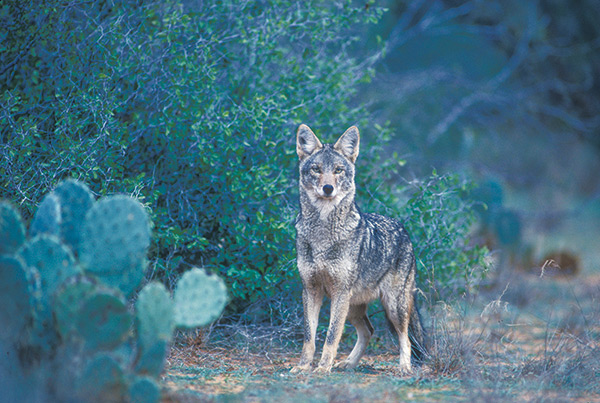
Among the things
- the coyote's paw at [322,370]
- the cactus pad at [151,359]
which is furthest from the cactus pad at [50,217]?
the coyote's paw at [322,370]

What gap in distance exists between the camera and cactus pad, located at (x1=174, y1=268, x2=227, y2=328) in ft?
13.2

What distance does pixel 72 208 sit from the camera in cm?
423

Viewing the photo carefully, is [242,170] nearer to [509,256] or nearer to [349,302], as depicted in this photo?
[349,302]

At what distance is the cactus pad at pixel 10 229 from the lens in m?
3.92

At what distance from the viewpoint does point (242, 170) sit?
7184 millimetres

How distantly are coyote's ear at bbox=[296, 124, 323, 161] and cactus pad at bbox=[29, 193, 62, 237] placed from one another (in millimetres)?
2786

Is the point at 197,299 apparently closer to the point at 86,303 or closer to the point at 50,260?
the point at 86,303

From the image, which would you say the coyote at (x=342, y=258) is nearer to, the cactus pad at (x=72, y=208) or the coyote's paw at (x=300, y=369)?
the coyote's paw at (x=300, y=369)

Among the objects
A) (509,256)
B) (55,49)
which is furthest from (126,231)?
(509,256)

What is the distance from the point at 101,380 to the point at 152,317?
1.50 feet

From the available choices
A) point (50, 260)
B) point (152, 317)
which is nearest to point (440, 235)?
point (152, 317)

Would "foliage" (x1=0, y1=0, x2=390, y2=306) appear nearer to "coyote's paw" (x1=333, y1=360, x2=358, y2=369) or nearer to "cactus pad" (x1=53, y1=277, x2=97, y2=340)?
"coyote's paw" (x1=333, y1=360, x2=358, y2=369)

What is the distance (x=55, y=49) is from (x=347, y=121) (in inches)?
141

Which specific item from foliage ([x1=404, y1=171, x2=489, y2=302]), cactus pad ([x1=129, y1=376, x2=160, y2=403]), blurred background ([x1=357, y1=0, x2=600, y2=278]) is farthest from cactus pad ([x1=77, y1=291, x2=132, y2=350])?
blurred background ([x1=357, y1=0, x2=600, y2=278])
